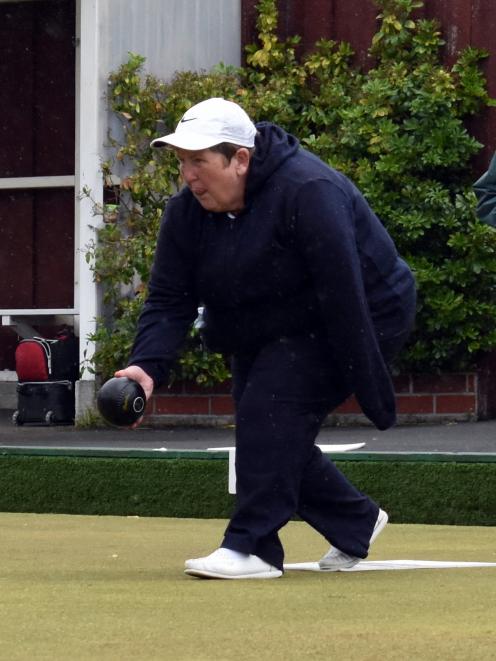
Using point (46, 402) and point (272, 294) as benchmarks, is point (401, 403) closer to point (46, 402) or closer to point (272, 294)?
point (46, 402)

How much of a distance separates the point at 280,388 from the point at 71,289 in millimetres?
6875

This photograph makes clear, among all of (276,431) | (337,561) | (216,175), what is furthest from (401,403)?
(216,175)

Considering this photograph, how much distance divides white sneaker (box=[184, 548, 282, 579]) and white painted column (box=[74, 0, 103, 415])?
5.39 m

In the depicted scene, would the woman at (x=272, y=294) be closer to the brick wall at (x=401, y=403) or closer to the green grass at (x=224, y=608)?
the green grass at (x=224, y=608)

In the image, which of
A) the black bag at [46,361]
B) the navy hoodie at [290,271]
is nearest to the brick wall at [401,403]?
the black bag at [46,361]

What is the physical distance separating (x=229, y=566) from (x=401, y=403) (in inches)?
207

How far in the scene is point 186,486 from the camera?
6098mm

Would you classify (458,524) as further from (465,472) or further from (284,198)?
(284,198)

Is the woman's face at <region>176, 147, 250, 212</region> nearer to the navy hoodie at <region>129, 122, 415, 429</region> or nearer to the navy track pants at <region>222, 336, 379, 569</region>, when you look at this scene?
the navy hoodie at <region>129, 122, 415, 429</region>

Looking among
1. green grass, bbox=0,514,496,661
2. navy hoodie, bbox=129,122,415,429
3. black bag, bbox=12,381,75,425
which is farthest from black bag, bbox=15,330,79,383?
navy hoodie, bbox=129,122,415,429

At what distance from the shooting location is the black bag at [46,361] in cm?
933

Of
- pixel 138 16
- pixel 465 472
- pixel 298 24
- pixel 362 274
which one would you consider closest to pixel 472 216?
pixel 298 24

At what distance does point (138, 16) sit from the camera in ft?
31.5

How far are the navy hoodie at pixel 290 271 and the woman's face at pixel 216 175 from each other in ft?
0.10
